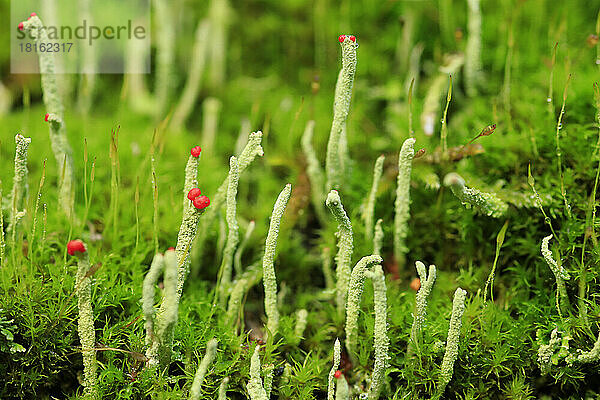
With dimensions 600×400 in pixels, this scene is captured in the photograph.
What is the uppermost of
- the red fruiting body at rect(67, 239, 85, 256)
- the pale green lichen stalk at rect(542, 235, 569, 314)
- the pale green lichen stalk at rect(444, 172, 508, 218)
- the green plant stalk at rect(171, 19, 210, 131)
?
the green plant stalk at rect(171, 19, 210, 131)

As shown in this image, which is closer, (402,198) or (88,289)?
(88,289)

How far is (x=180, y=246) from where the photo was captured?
101cm

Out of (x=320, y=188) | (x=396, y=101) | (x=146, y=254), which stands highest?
(x=396, y=101)

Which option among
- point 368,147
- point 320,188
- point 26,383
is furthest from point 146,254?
point 368,147

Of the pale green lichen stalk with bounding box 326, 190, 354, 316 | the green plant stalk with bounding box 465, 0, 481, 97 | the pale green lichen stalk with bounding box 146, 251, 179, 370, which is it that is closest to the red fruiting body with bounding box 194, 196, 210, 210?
the pale green lichen stalk with bounding box 146, 251, 179, 370

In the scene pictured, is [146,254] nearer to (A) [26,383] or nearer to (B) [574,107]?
(A) [26,383]

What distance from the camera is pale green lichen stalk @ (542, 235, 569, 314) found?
996mm

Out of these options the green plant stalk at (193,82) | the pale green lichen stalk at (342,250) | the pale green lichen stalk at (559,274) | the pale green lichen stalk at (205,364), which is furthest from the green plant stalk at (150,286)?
the green plant stalk at (193,82)

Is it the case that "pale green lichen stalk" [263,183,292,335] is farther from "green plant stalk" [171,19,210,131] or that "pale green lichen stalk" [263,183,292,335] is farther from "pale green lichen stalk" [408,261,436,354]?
"green plant stalk" [171,19,210,131]

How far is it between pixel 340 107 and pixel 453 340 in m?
0.52

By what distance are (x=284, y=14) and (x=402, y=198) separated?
102cm

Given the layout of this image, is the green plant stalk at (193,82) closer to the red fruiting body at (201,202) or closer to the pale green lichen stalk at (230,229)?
the pale green lichen stalk at (230,229)

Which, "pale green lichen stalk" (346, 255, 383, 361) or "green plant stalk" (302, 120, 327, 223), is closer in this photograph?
"pale green lichen stalk" (346, 255, 383, 361)

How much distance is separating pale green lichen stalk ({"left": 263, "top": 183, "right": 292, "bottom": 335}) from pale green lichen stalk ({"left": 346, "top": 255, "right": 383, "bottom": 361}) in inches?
6.0
